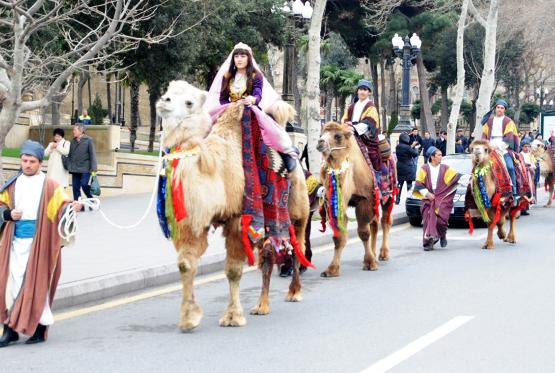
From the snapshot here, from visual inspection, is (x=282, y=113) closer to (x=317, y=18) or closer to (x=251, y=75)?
(x=251, y=75)

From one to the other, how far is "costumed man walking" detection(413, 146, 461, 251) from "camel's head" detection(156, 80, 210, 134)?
7.63 meters

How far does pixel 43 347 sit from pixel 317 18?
13136 millimetres

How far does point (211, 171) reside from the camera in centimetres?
869

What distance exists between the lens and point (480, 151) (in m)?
15.7

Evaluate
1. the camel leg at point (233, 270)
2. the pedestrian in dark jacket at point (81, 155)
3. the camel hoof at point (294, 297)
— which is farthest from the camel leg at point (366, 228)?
the pedestrian in dark jacket at point (81, 155)

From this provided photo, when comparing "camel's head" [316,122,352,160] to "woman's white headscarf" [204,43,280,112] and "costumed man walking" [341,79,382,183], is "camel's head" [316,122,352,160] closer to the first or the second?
"costumed man walking" [341,79,382,183]

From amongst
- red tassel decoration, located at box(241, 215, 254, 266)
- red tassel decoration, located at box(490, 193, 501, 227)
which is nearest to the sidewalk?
red tassel decoration, located at box(241, 215, 254, 266)

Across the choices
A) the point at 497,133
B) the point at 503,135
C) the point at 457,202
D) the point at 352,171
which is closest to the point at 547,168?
the point at 457,202

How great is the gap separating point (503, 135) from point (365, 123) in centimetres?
490

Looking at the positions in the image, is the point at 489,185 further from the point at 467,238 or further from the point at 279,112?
the point at 279,112

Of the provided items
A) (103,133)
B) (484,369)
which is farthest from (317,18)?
(484,369)

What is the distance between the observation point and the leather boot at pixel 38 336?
832 centimetres

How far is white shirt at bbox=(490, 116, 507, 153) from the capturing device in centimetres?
1709

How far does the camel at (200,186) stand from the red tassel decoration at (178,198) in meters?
0.03
